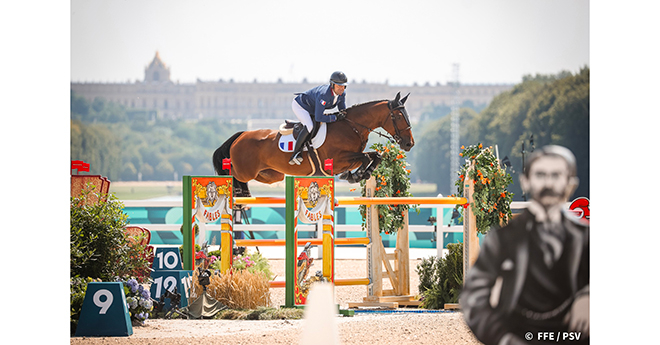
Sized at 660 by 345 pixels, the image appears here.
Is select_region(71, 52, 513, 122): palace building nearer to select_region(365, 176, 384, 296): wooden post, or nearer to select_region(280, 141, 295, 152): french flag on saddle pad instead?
select_region(280, 141, 295, 152): french flag on saddle pad

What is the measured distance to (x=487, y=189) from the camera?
193 inches

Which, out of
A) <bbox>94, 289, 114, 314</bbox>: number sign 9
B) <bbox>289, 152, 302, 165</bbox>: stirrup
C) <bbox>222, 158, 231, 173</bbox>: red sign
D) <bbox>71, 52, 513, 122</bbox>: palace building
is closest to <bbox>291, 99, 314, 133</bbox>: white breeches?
<bbox>289, 152, 302, 165</bbox>: stirrup

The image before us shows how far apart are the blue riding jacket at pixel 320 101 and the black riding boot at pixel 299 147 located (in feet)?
0.60

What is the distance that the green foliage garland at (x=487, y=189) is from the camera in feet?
16.0

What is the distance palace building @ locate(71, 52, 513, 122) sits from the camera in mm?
43688

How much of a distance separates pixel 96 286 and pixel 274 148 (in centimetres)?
262

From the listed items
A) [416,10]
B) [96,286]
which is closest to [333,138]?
[96,286]

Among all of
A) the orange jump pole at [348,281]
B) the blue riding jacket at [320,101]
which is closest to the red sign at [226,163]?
the blue riding jacket at [320,101]

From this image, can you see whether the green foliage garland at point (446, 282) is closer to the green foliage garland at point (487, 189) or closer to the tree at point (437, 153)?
the green foliage garland at point (487, 189)

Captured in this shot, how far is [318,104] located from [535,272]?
3476mm

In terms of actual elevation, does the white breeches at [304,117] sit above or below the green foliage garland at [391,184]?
above

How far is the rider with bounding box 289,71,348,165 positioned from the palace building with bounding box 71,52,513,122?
3663 cm

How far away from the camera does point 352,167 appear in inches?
225

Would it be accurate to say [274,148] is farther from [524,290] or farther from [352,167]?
[524,290]
